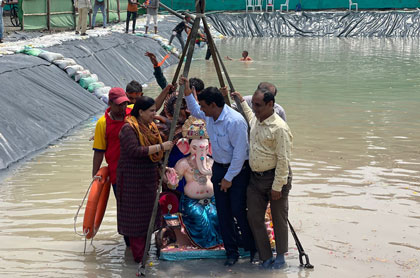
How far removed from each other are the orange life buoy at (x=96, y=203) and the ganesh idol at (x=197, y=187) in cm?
66

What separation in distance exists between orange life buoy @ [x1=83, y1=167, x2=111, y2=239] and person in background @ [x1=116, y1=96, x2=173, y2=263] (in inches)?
11.5

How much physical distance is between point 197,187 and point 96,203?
3.05 ft

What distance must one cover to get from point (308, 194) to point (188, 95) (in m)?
2.82

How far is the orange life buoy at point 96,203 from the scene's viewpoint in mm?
5965

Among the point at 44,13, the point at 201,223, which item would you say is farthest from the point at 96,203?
the point at 44,13

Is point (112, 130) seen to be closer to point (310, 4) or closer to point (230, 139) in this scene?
point (230, 139)

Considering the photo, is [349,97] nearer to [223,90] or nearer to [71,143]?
[71,143]

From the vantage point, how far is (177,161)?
6230 millimetres

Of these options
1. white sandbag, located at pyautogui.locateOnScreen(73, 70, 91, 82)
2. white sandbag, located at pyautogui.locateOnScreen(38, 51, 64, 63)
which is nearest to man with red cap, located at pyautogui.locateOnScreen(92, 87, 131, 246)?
white sandbag, located at pyautogui.locateOnScreen(73, 70, 91, 82)

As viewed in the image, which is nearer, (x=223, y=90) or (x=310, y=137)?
(x=223, y=90)

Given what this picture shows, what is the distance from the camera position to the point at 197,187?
611cm

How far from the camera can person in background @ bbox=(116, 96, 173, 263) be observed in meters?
5.64

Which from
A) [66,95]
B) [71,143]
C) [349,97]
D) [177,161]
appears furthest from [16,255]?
[349,97]

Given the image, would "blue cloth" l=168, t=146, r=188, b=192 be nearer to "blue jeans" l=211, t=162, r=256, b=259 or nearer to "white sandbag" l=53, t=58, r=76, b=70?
"blue jeans" l=211, t=162, r=256, b=259
